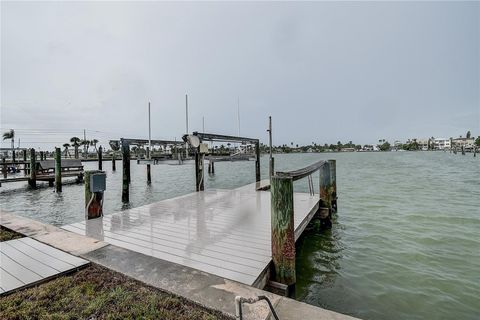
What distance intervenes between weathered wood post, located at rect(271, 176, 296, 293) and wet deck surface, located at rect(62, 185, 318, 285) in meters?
0.21

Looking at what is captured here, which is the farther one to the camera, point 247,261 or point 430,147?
point 430,147

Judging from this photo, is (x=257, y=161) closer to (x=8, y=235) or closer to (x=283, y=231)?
(x=283, y=231)

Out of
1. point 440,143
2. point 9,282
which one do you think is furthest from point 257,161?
point 440,143

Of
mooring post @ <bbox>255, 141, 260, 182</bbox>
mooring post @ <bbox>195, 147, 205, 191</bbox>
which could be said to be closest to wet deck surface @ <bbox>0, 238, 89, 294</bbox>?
mooring post @ <bbox>195, 147, 205, 191</bbox>

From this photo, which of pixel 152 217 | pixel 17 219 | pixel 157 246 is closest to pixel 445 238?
pixel 157 246

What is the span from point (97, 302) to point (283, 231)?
2187mm

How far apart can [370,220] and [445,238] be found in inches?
77.5

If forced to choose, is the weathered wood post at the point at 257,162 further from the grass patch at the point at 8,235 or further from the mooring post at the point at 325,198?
the grass patch at the point at 8,235

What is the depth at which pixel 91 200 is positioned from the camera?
17.7 feet

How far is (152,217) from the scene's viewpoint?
5672 mm

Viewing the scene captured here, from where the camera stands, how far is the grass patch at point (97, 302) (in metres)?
2.16

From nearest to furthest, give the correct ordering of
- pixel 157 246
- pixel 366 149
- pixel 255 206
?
pixel 157 246 → pixel 255 206 → pixel 366 149

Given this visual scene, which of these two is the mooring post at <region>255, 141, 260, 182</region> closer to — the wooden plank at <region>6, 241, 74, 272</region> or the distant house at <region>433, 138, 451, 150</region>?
the wooden plank at <region>6, 241, 74, 272</region>

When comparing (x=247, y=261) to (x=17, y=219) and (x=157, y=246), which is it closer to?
(x=157, y=246)
